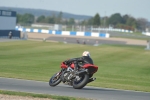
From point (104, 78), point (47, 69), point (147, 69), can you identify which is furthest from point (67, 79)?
point (147, 69)

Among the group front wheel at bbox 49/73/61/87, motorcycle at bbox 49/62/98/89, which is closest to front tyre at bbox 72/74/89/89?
motorcycle at bbox 49/62/98/89

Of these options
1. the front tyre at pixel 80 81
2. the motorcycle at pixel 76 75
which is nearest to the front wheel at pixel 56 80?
the motorcycle at pixel 76 75

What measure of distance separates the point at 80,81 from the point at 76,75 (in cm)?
28

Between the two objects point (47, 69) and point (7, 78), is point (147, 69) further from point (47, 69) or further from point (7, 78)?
point (7, 78)

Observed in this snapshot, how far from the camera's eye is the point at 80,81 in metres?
16.5

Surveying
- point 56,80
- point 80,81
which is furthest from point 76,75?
point 56,80

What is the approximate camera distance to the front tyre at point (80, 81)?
16.2 m

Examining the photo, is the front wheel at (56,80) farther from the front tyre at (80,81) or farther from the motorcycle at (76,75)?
the front tyre at (80,81)

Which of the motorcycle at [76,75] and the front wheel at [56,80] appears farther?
the front wheel at [56,80]

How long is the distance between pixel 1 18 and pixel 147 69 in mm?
40536

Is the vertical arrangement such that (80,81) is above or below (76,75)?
below

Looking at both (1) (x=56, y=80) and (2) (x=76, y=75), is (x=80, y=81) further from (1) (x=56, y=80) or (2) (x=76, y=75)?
(1) (x=56, y=80)

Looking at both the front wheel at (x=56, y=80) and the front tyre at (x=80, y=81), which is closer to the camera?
the front tyre at (x=80, y=81)

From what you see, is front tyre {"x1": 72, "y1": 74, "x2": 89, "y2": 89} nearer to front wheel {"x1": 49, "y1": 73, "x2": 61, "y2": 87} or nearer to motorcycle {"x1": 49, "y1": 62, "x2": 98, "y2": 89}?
motorcycle {"x1": 49, "y1": 62, "x2": 98, "y2": 89}
